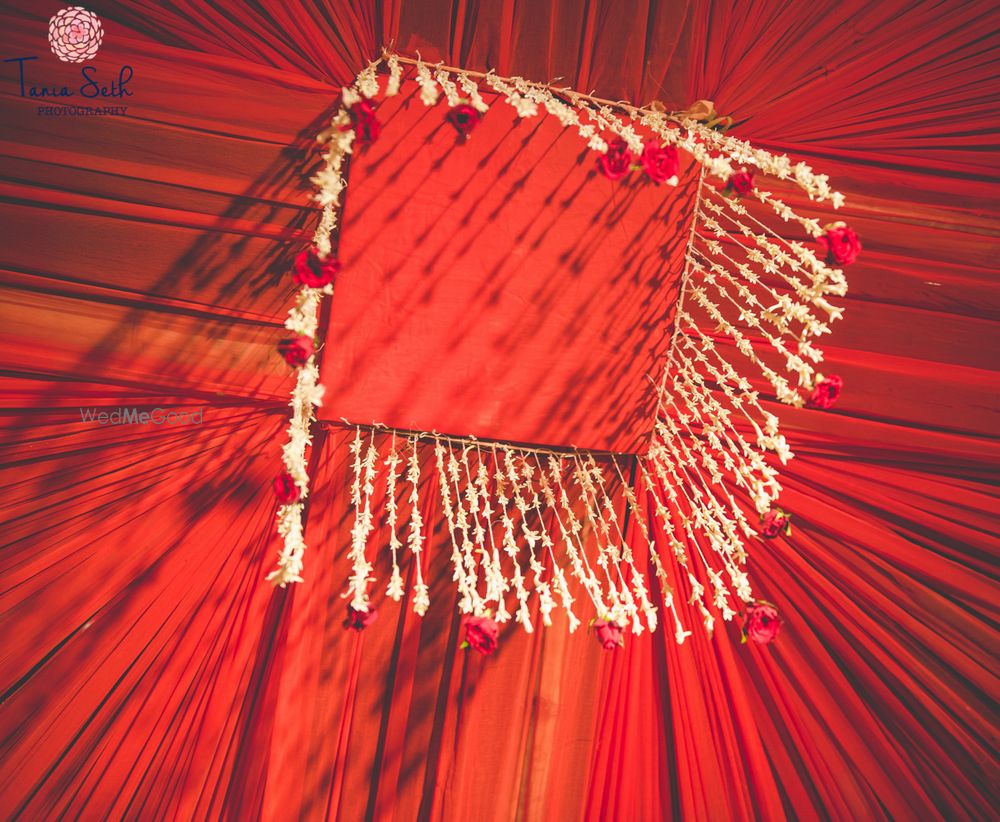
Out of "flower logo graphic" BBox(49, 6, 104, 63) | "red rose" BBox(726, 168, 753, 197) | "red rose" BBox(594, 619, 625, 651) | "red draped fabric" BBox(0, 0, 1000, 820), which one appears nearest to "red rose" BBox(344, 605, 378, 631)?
"red draped fabric" BBox(0, 0, 1000, 820)

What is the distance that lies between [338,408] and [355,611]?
626 millimetres

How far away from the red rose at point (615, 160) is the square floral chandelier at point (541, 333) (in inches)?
6.1

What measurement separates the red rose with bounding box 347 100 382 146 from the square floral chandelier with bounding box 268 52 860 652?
131mm

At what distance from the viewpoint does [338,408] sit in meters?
1.75

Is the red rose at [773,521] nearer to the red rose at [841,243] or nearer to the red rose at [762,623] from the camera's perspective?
the red rose at [762,623]

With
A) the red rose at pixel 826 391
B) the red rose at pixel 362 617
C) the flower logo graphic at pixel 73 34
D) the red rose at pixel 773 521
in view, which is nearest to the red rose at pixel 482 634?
the red rose at pixel 362 617

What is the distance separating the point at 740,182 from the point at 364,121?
3.12ft

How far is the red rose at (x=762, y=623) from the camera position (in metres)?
1.44

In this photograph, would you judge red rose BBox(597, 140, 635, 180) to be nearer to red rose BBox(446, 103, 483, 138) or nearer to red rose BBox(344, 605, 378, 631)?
red rose BBox(446, 103, 483, 138)

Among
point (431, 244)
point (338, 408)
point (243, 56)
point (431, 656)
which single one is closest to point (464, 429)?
point (338, 408)

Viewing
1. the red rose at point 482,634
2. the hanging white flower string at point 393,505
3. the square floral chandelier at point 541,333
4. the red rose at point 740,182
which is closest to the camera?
the red rose at point 482,634

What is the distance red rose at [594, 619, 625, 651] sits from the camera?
4.44ft

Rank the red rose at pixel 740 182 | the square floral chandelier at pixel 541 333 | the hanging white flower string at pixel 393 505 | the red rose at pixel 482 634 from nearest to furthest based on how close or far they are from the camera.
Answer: the red rose at pixel 482 634 → the red rose at pixel 740 182 → the hanging white flower string at pixel 393 505 → the square floral chandelier at pixel 541 333

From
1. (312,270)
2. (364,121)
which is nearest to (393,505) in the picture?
(312,270)
